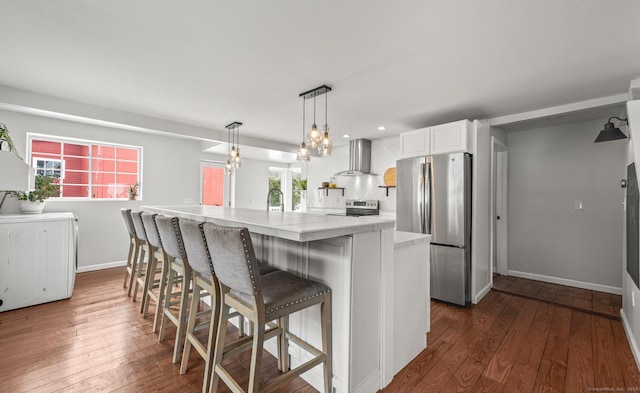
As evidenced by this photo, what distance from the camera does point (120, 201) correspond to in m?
4.38

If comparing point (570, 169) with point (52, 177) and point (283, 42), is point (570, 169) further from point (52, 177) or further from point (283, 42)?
point (52, 177)

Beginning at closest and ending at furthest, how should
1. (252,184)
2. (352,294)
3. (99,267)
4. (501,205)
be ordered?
(352,294)
(99,267)
(501,205)
(252,184)

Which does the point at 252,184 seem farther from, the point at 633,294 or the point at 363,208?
the point at 633,294

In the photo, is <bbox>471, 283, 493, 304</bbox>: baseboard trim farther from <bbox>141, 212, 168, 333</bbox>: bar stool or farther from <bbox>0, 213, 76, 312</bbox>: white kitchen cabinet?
<bbox>0, 213, 76, 312</bbox>: white kitchen cabinet

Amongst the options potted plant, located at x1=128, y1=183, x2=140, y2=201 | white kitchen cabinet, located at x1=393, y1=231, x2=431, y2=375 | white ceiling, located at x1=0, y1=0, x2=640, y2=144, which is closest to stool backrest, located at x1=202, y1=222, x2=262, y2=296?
white kitchen cabinet, located at x1=393, y1=231, x2=431, y2=375

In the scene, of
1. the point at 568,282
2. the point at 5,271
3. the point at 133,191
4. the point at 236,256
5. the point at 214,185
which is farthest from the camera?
the point at 214,185

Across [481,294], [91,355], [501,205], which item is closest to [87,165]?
[91,355]

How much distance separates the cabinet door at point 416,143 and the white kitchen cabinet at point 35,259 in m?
4.31

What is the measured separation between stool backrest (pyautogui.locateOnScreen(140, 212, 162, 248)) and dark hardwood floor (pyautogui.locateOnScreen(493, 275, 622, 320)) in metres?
4.15

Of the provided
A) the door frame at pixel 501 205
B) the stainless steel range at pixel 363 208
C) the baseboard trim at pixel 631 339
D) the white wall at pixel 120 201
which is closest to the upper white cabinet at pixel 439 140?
the door frame at pixel 501 205

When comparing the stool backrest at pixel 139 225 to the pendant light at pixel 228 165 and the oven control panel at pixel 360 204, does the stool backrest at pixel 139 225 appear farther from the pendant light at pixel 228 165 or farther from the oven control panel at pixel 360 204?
the oven control panel at pixel 360 204

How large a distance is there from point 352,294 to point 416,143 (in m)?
2.73

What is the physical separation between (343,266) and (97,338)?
227 cm

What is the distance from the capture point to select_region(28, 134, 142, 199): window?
3852 mm
